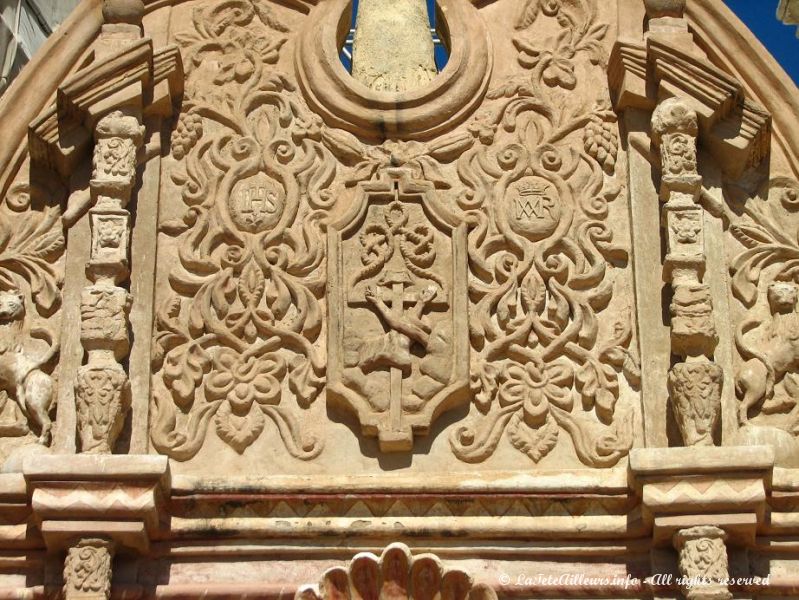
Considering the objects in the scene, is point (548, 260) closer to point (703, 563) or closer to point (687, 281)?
point (687, 281)

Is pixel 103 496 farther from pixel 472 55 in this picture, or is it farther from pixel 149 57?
pixel 472 55

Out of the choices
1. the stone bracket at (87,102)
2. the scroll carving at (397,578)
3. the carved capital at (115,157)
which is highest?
the stone bracket at (87,102)

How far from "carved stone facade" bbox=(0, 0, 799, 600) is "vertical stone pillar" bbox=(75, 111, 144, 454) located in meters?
0.01

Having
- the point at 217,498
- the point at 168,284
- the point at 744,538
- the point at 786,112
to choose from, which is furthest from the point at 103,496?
the point at 786,112

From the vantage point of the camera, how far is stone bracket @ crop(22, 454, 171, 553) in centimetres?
859

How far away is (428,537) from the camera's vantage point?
28.8 ft

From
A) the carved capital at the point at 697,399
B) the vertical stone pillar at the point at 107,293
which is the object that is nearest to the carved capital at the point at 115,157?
the vertical stone pillar at the point at 107,293

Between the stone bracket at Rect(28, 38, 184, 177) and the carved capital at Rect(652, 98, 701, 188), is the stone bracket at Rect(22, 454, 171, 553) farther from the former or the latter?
the carved capital at Rect(652, 98, 701, 188)

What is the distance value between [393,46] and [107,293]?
2133 millimetres

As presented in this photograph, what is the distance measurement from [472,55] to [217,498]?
2553 mm

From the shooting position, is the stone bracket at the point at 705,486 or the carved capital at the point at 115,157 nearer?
the stone bracket at the point at 705,486

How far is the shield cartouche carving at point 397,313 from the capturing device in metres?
9.12

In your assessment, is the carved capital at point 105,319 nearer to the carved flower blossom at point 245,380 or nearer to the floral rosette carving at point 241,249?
the floral rosette carving at point 241,249

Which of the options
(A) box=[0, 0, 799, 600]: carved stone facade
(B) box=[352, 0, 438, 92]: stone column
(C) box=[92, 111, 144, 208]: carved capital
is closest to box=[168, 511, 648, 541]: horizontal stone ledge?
(A) box=[0, 0, 799, 600]: carved stone facade
